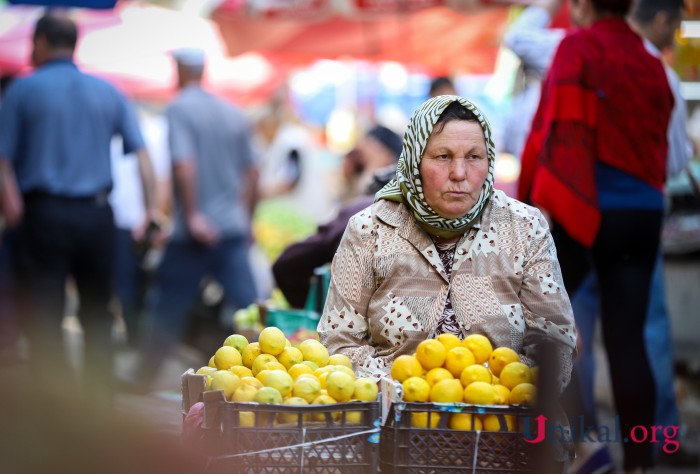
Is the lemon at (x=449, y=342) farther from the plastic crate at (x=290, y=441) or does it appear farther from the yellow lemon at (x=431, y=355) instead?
the plastic crate at (x=290, y=441)

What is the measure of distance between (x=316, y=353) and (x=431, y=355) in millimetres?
394

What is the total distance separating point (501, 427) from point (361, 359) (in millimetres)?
876

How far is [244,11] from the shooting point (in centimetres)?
1185

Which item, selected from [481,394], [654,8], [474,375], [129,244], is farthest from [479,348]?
[129,244]

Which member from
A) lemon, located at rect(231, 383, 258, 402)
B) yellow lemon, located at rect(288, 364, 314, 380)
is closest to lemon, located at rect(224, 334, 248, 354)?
yellow lemon, located at rect(288, 364, 314, 380)

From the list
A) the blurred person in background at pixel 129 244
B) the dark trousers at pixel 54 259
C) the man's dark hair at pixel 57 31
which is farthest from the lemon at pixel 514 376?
the blurred person in background at pixel 129 244

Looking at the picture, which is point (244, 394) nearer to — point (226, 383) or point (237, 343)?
point (226, 383)

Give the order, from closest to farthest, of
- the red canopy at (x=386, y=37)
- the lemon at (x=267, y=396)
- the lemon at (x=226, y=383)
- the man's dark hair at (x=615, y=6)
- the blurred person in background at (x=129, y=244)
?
the lemon at (x=267, y=396), the lemon at (x=226, y=383), the man's dark hair at (x=615, y=6), the blurred person in background at (x=129, y=244), the red canopy at (x=386, y=37)

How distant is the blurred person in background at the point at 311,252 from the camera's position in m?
5.44

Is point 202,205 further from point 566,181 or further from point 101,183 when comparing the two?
point 566,181

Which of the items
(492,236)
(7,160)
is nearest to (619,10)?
(492,236)

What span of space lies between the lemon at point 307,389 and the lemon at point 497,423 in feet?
1.52

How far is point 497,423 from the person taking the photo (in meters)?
3.02

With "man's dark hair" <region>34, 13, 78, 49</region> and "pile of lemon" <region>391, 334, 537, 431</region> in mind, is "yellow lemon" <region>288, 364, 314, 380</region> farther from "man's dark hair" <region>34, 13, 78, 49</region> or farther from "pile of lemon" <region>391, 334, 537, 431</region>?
"man's dark hair" <region>34, 13, 78, 49</region>
